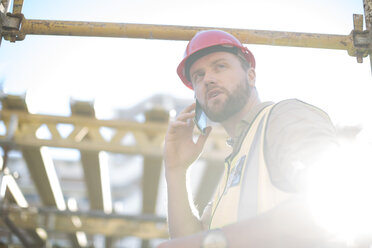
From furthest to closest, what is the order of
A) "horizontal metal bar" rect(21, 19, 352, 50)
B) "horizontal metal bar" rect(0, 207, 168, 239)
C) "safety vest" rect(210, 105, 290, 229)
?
"horizontal metal bar" rect(0, 207, 168, 239)
"horizontal metal bar" rect(21, 19, 352, 50)
"safety vest" rect(210, 105, 290, 229)

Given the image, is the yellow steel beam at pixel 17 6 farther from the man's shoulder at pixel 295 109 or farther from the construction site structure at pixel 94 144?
the man's shoulder at pixel 295 109

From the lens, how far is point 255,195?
1535 millimetres

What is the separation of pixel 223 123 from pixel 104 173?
6.30 m

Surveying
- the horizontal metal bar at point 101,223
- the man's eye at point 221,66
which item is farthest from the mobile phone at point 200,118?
the horizontal metal bar at point 101,223

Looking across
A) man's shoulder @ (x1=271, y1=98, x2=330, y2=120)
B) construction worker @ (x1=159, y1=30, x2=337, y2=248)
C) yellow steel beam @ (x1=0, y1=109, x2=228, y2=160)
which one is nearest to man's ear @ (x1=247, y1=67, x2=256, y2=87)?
construction worker @ (x1=159, y1=30, x2=337, y2=248)

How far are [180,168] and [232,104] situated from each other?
596 millimetres

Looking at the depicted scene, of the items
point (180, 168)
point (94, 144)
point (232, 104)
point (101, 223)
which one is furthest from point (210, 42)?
point (101, 223)

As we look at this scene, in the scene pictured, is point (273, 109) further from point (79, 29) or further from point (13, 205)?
point (13, 205)

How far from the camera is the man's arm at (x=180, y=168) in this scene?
2.42 metres

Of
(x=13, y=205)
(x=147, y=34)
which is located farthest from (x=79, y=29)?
(x=13, y=205)

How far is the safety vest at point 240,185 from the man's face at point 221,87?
319 millimetres

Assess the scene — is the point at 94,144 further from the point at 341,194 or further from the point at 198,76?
the point at 341,194

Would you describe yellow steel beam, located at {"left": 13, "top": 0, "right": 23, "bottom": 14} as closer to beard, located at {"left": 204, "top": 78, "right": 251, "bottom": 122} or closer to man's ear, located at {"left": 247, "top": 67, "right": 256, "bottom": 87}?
Result: beard, located at {"left": 204, "top": 78, "right": 251, "bottom": 122}

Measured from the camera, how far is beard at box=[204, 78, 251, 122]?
87.0 inches
